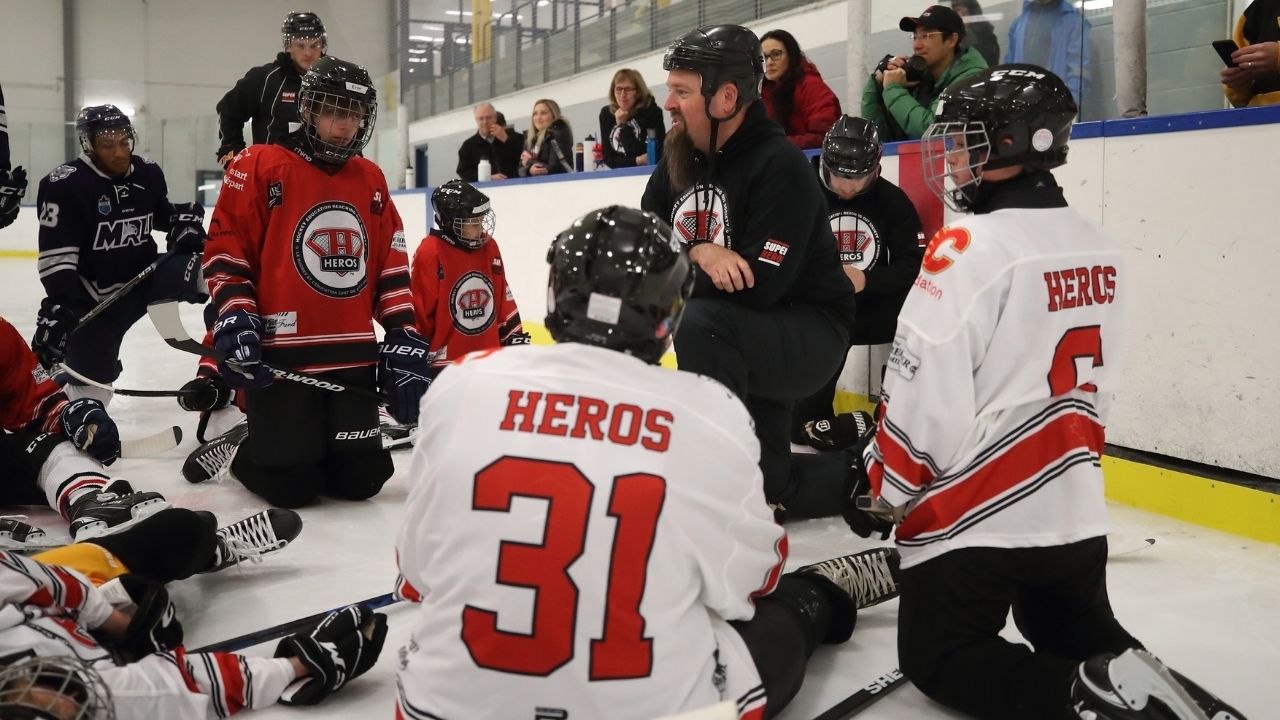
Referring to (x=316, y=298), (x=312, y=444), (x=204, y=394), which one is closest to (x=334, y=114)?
(x=316, y=298)

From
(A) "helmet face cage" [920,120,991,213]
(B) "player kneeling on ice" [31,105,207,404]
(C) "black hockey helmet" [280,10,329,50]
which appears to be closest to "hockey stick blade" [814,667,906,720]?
(A) "helmet face cage" [920,120,991,213]

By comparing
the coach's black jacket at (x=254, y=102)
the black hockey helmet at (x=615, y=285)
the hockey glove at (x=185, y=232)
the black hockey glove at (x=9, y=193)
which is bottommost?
the black hockey helmet at (x=615, y=285)

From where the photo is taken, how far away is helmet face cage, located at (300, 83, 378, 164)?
272 centimetres

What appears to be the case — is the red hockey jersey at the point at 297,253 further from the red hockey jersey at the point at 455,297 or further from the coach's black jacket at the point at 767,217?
the coach's black jacket at the point at 767,217

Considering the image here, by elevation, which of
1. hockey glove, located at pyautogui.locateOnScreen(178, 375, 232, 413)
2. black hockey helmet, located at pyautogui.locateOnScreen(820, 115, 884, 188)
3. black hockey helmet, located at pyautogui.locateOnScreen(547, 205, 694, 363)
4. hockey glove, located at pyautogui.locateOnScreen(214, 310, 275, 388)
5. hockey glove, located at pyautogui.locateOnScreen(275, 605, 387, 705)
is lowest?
hockey glove, located at pyautogui.locateOnScreen(275, 605, 387, 705)

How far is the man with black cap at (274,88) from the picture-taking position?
12.7ft

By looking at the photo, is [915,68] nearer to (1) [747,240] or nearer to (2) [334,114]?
(1) [747,240]

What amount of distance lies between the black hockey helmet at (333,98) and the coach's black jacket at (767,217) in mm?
809

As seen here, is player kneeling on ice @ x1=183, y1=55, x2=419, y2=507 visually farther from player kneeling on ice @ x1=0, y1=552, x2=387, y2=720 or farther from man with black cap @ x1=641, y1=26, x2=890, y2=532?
player kneeling on ice @ x1=0, y1=552, x2=387, y2=720

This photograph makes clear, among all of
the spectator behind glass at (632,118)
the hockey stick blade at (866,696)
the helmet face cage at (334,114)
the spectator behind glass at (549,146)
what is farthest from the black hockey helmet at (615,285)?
the spectator behind glass at (549,146)

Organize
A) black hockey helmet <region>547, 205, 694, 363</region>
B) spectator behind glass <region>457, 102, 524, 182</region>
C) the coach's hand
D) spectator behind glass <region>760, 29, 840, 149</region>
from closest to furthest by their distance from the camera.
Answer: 1. black hockey helmet <region>547, 205, 694, 363</region>
2. the coach's hand
3. spectator behind glass <region>760, 29, 840, 149</region>
4. spectator behind glass <region>457, 102, 524, 182</region>

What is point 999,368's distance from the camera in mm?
1552

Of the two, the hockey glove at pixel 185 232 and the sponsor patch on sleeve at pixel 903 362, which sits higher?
the hockey glove at pixel 185 232

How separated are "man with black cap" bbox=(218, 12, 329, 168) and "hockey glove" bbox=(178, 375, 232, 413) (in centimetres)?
81
